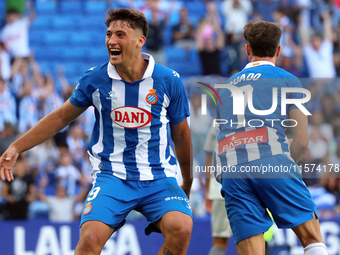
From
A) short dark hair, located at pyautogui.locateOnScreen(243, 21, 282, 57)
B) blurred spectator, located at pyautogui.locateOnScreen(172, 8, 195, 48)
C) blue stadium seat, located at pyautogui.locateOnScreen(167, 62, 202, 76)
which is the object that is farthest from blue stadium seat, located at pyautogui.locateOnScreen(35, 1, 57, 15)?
short dark hair, located at pyautogui.locateOnScreen(243, 21, 282, 57)

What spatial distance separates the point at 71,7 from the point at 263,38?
10497 millimetres

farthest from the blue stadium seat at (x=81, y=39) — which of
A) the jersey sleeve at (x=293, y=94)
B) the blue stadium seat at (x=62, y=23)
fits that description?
the jersey sleeve at (x=293, y=94)

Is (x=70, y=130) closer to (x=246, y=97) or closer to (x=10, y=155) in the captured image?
(x=10, y=155)

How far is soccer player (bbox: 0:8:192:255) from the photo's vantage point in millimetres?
3791

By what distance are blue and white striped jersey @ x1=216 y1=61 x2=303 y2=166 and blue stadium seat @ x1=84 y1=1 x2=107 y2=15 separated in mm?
10293

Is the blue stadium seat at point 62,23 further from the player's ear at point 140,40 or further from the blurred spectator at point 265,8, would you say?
the player's ear at point 140,40

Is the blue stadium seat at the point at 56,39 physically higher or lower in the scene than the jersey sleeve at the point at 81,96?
higher

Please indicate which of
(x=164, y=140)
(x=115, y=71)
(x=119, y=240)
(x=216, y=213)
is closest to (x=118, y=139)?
(x=164, y=140)

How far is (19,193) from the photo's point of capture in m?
7.45

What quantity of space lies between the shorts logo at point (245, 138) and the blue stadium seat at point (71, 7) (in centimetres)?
1056

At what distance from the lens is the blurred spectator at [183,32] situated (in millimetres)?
11654

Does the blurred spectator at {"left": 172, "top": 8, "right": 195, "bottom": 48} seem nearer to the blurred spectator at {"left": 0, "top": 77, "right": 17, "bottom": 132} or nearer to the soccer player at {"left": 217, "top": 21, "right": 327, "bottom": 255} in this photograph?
the blurred spectator at {"left": 0, "top": 77, "right": 17, "bottom": 132}

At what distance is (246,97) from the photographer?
12.0 feet

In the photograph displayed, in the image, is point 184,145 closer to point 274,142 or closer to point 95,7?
point 274,142
